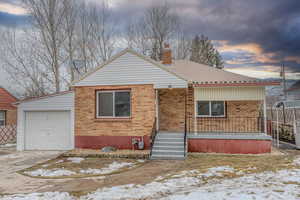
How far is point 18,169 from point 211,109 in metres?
9.61

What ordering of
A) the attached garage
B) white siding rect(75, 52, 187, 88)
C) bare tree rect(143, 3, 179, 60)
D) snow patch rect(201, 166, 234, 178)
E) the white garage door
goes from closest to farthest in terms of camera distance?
snow patch rect(201, 166, 234, 178)
white siding rect(75, 52, 187, 88)
the attached garage
the white garage door
bare tree rect(143, 3, 179, 60)

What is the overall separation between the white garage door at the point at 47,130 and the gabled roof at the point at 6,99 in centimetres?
703

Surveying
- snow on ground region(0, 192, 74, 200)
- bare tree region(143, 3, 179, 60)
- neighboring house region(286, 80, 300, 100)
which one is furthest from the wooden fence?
neighboring house region(286, 80, 300, 100)

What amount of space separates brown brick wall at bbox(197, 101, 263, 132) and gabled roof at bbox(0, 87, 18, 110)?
15135mm

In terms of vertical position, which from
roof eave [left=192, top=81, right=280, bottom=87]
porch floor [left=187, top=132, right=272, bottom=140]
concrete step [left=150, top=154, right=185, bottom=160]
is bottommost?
concrete step [left=150, top=154, right=185, bottom=160]

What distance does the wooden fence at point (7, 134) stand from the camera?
53.3 ft

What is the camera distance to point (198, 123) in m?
13.2

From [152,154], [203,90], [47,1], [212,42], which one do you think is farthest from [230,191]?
[212,42]

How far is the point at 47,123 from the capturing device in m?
13.1

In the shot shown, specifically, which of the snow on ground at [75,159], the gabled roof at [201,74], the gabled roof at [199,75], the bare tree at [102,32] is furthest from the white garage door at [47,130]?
the bare tree at [102,32]

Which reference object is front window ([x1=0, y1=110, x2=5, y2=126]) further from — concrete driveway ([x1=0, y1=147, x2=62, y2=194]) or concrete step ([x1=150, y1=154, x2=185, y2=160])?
concrete step ([x1=150, y1=154, x2=185, y2=160])

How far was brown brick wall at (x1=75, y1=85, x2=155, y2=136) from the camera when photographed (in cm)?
1170

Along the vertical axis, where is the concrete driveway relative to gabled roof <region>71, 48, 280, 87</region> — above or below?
below

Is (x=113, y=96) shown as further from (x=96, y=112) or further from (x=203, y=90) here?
(x=203, y=90)
